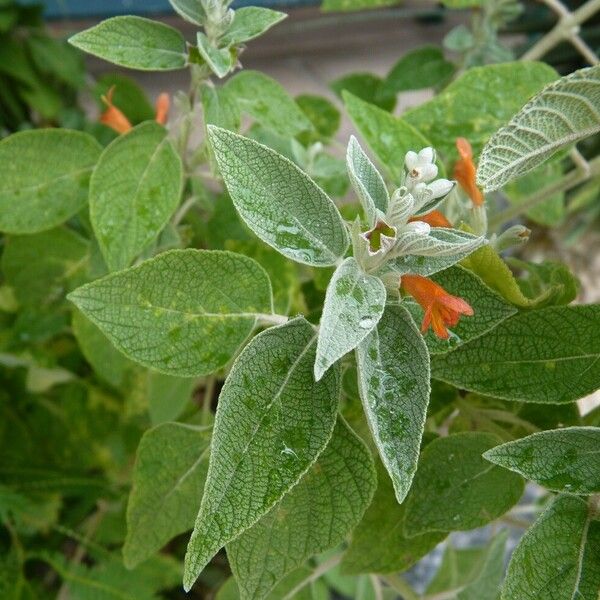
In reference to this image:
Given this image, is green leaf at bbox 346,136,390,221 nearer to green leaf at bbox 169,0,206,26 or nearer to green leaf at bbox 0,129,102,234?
green leaf at bbox 169,0,206,26

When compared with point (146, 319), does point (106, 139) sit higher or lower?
lower

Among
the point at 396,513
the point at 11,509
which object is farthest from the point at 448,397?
the point at 11,509

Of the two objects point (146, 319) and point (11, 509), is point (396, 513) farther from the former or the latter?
point (11, 509)

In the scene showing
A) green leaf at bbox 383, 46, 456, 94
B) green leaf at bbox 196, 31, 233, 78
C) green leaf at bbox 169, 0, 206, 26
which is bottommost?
green leaf at bbox 383, 46, 456, 94

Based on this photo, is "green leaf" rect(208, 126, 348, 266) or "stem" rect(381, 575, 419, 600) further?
"stem" rect(381, 575, 419, 600)

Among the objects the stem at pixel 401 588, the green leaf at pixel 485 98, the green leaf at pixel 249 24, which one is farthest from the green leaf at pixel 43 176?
the stem at pixel 401 588

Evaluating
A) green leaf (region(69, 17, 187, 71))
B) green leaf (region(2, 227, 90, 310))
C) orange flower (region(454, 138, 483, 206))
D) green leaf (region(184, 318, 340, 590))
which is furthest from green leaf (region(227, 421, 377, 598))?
green leaf (region(2, 227, 90, 310))

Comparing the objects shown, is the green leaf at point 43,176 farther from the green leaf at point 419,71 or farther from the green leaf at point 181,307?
the green leaf at point 419,71
